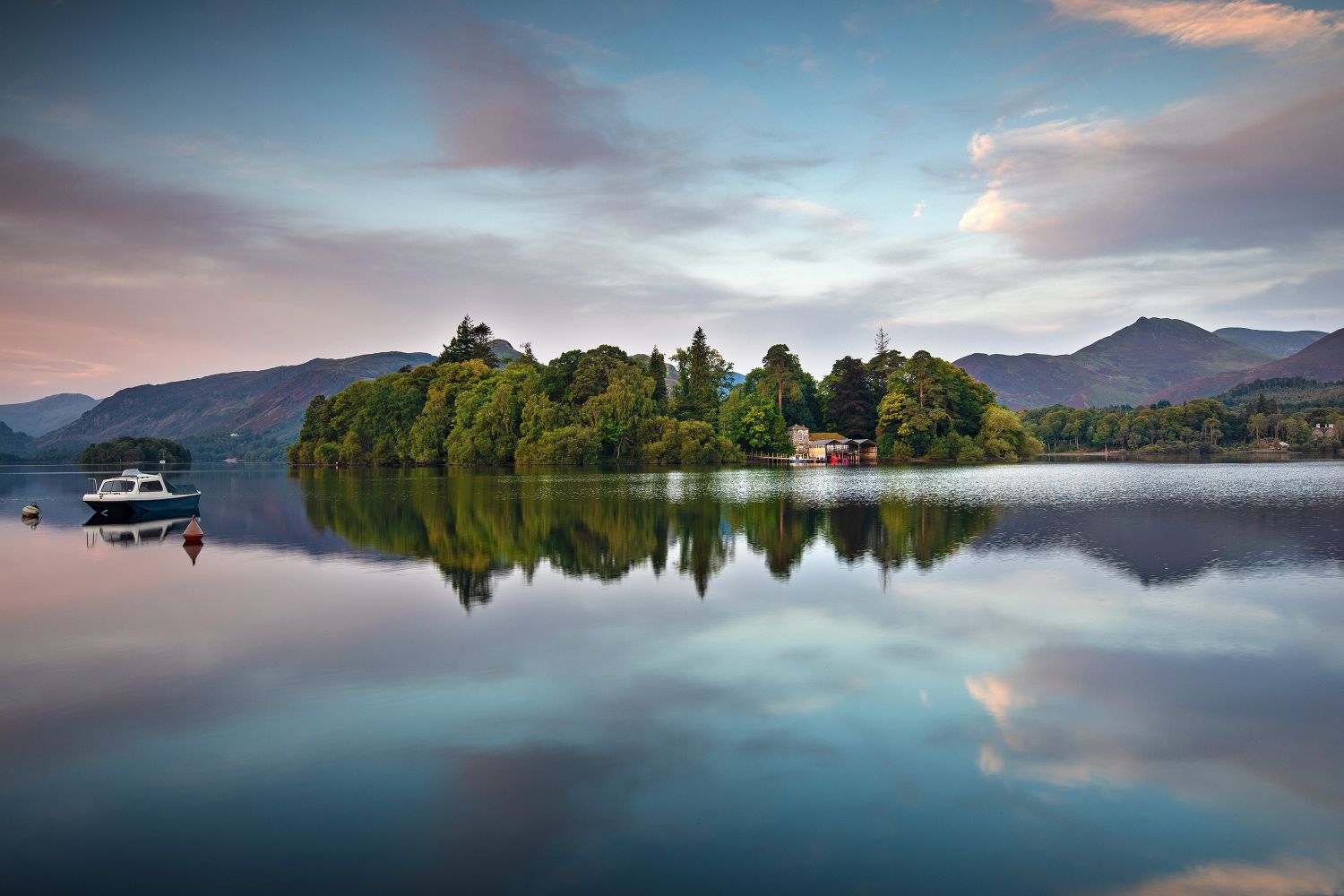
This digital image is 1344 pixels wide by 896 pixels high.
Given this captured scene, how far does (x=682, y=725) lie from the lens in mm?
9195

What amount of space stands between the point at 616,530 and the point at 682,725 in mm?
19631

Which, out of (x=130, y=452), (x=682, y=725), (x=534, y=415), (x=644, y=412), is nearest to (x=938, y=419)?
(x=644, y=412)

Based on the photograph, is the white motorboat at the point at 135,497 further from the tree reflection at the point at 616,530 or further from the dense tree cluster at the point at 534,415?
the dense tree cluster at the point at 534,415

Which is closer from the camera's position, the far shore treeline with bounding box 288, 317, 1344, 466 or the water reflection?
the water reflection

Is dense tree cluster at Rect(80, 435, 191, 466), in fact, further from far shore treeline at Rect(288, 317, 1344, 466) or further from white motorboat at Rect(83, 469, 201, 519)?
white motorboat at Rect(83, 469, 201, 519)

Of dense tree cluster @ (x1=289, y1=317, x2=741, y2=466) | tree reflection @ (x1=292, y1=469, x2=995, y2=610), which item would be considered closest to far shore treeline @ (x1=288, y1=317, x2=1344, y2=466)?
dense tree cluster @ (x1=289, y1=317, x2=741, y2=466)

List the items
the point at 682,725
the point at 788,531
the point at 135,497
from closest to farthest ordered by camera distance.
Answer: the point at 682,725 < the point at 788,531 < the point at 135,497

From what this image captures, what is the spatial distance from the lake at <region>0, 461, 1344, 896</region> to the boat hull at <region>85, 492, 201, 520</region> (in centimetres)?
1451

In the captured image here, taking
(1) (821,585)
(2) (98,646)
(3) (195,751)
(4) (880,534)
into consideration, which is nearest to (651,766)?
(3) (195,751)

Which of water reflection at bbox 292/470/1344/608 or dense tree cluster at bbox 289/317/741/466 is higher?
dense tree cluster at bbox 289/317/741/466

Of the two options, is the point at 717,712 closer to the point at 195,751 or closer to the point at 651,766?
the point at 651,766

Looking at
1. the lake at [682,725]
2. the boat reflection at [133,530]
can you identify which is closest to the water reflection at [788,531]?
the lake at [682,725]

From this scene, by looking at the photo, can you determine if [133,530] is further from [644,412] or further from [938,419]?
[938,419]

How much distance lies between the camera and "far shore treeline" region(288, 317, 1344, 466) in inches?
3607
